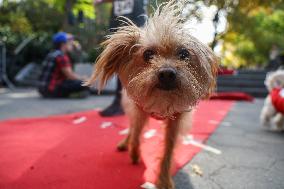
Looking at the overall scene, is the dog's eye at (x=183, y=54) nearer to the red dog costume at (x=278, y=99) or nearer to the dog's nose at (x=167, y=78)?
the dog's nose at (x=167, y=78)

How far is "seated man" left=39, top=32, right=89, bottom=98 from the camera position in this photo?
809cm

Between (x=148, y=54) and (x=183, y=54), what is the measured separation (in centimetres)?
23

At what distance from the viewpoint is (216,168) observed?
3.12 m

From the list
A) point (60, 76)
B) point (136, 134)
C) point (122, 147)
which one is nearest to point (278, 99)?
point (122, 147)

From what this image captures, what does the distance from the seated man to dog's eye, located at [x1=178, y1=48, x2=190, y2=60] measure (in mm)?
5909

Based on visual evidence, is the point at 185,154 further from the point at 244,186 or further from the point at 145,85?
the point at 145,85

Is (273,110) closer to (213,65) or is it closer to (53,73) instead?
(213,65)

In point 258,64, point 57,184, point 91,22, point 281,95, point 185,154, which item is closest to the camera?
point 57,184

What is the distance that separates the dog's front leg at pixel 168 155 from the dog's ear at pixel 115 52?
586 mm

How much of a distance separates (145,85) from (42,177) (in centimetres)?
103

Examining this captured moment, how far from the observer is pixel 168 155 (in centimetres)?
275

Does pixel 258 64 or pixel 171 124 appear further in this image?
pixel 258 64

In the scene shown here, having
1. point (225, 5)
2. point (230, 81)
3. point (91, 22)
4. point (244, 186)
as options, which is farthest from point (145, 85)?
point (91, 22)

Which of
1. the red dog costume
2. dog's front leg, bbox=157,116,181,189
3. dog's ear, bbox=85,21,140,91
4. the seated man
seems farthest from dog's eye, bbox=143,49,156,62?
the seated man
